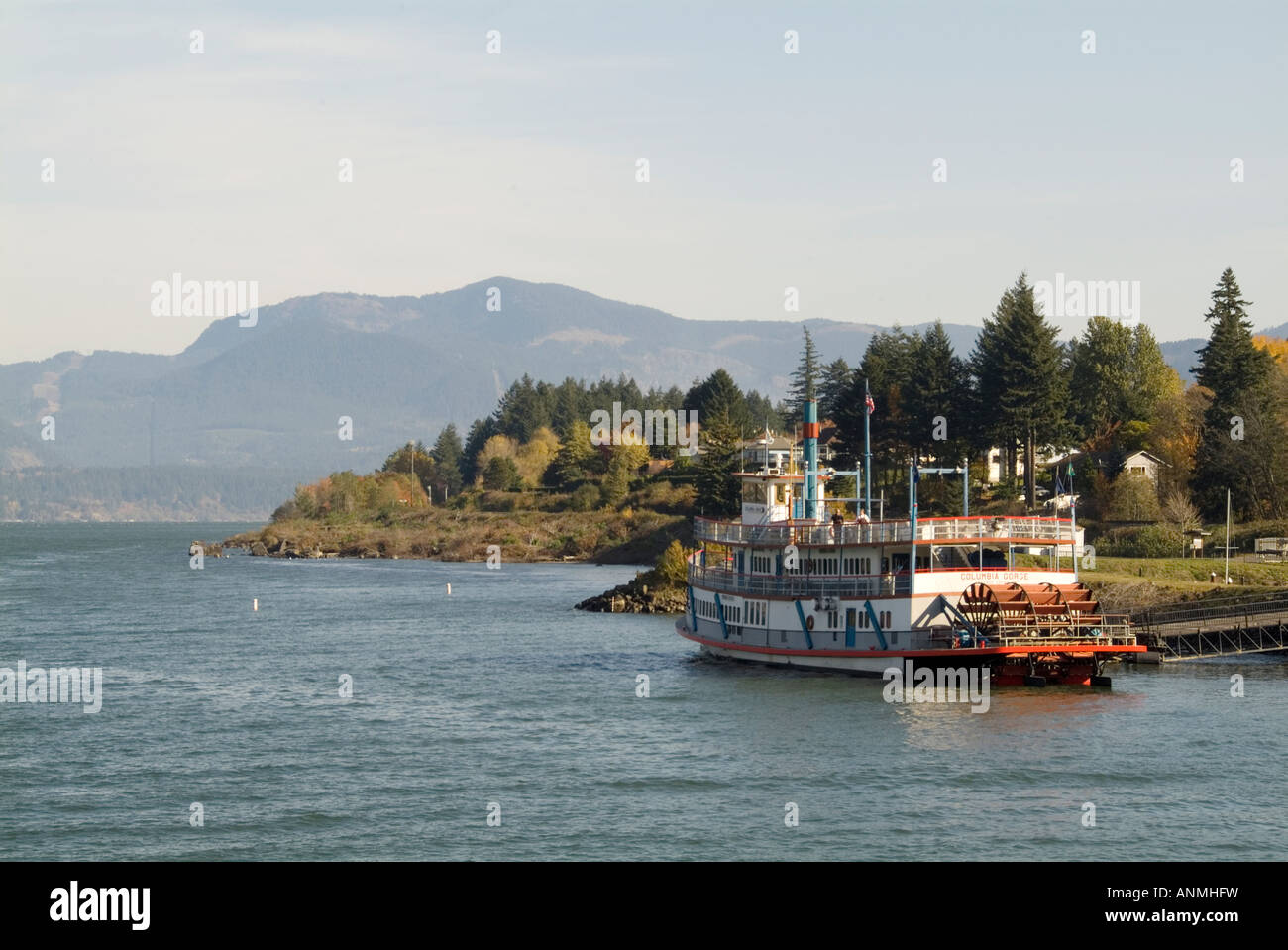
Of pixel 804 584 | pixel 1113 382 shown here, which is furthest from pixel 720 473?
pixel 804 584

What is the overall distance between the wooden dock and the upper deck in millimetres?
8697

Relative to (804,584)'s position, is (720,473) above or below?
above

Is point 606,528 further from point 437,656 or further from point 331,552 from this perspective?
point 437,656

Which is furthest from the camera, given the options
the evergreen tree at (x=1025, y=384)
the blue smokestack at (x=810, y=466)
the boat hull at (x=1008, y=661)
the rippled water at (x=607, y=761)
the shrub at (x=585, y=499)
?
the shrub at (x=585, y=499)

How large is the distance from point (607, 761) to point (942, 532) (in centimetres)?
1802

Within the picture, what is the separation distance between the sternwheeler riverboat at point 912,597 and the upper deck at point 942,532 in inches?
2.0

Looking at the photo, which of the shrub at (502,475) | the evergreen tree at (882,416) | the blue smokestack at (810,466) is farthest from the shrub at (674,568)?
the shrub at (502,475)

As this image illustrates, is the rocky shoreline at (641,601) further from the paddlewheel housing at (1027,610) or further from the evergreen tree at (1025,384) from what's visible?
the paddlewheel housing at (1027,610)

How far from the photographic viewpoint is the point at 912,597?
53.5 meters

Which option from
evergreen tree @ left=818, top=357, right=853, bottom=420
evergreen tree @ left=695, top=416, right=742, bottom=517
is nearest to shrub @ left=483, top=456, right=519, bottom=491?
evergreen tree @ left=818, top=357, right=853, bottom=420

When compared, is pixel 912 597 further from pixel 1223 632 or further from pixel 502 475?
pixel 502 475

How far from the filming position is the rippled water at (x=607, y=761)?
3362cm

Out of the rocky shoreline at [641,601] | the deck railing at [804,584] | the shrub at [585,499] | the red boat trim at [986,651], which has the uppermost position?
the shrub at [585,499]
